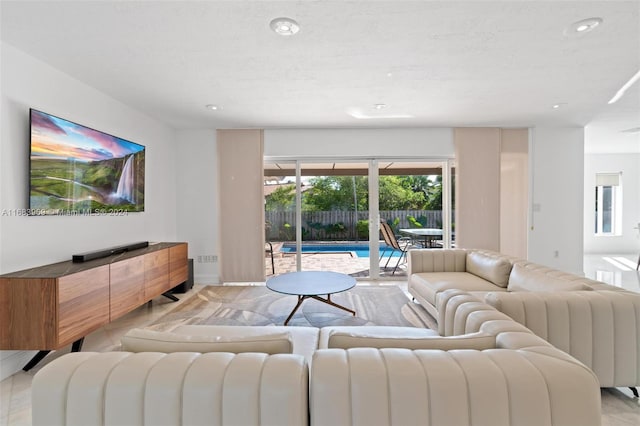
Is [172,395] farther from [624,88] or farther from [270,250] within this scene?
[624,88]

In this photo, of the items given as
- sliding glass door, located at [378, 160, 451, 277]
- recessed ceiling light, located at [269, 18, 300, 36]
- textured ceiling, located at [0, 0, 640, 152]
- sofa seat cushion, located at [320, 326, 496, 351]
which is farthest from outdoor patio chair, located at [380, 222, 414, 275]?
sofa seat cushion, located at [320, 326, 496, 351]

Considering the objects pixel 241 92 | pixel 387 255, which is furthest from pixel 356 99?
pixel 387 255

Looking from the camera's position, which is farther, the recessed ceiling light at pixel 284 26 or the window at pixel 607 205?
the window at pixel 607 205

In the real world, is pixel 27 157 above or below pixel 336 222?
above

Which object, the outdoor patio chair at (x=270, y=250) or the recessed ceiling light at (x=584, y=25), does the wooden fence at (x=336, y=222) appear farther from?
the recessed ceiling light at (x=584, y=25)

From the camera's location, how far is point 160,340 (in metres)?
1.19

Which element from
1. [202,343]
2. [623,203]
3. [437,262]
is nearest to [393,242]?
[437,262]

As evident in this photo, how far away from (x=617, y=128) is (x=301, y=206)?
5.31 metres

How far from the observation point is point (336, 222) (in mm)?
5312

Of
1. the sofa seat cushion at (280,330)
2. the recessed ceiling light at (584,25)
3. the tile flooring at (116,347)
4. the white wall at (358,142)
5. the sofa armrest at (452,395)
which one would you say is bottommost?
the tile flooring at (116,347)

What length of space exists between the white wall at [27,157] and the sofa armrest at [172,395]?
A: 6.90 feet

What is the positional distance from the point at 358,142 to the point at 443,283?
2.71 meters

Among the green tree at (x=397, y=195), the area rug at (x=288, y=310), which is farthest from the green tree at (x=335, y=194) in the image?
the area rug at (x=288, y=310)

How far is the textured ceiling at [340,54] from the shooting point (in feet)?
6.55
